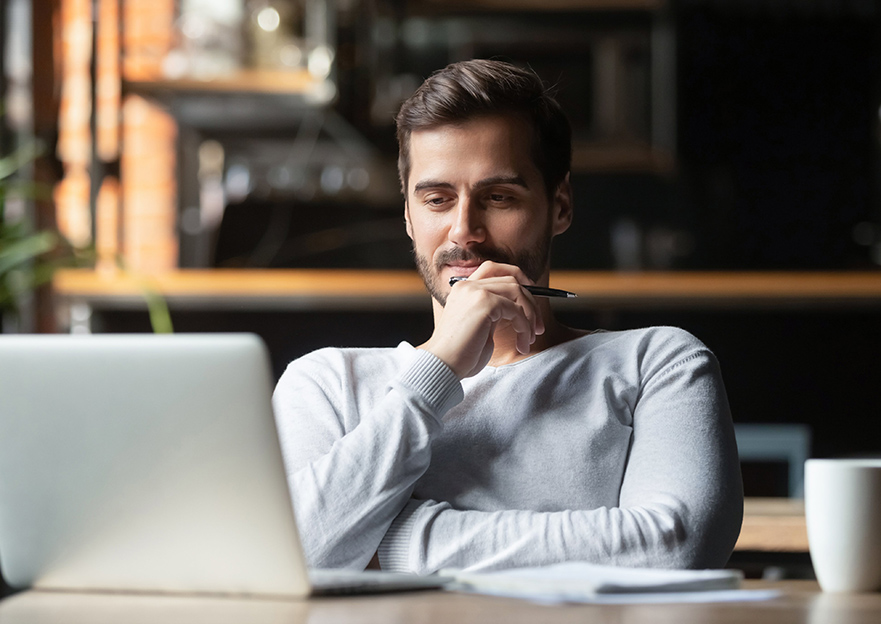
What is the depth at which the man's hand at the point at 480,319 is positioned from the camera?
1126 millimetres

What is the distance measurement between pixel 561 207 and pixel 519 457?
0.39 m

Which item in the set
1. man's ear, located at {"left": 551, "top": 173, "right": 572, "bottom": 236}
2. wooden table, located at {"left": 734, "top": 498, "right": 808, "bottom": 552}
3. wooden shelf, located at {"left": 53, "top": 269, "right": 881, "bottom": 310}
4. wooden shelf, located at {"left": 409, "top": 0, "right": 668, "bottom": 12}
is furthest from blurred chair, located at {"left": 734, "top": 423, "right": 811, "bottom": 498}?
wooden shelf, located at {"left": 409, "top": 0, "right": 668, "bottom": 12}

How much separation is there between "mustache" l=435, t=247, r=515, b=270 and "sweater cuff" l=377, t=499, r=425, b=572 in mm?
335

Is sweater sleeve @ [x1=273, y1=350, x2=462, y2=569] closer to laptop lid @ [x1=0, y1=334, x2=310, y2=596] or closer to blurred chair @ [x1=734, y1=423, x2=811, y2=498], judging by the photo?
laptop lid @ [x1=0, y1=334, x2=310, y2=596]

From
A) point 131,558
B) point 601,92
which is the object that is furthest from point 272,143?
point 131,558

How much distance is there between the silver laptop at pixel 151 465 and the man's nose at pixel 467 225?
22.3 inches

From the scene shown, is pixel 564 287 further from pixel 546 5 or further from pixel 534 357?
pixel 534 357

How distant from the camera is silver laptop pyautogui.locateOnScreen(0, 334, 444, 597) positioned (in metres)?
0.72

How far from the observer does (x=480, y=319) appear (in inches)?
45.2

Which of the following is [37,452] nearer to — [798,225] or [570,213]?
[570,213]

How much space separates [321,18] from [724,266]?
71.0 inches

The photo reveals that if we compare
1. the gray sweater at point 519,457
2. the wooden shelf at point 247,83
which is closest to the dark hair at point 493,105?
the gray sweater at point 519,457

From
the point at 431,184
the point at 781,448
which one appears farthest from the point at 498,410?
the point at 781,448

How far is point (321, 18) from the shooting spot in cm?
319
